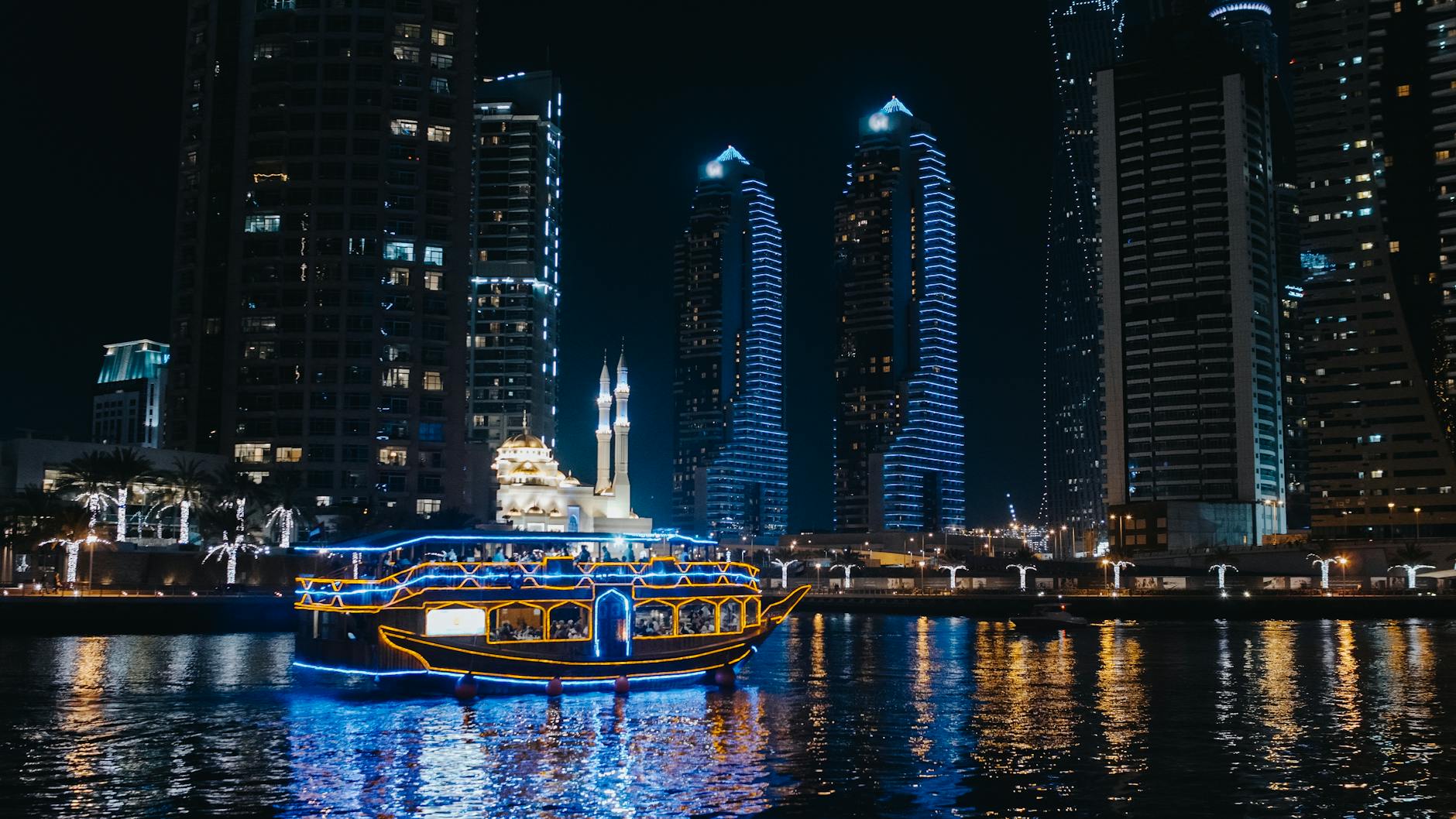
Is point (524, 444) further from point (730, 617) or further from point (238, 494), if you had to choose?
point (730, 617)

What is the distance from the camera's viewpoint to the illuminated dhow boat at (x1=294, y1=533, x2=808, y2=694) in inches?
2227

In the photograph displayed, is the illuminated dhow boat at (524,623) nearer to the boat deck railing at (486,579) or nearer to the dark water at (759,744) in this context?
the boat deck railing at (486,579)

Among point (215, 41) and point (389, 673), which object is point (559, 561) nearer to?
point (389, 673)

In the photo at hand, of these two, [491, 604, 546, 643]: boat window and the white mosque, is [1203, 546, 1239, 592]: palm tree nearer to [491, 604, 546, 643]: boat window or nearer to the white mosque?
the white mosque

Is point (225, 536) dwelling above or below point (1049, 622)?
above

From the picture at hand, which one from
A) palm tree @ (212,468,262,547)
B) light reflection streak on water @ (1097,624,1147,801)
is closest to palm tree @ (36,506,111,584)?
palm tree @ (212,468,262,547)

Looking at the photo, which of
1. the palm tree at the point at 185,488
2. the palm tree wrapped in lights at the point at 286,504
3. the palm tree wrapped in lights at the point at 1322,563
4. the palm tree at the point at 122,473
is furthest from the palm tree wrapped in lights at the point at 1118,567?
the palm tree at the point at 122,473

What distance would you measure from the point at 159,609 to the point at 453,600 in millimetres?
56615

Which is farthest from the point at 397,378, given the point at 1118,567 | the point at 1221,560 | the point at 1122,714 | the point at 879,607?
the point at 1221,560

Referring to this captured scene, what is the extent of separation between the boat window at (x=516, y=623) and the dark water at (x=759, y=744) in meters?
2.84

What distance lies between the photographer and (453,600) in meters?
56.3

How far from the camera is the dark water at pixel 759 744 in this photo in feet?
123

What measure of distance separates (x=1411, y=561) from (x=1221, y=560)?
73.3ft

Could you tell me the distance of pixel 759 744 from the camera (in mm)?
47219
